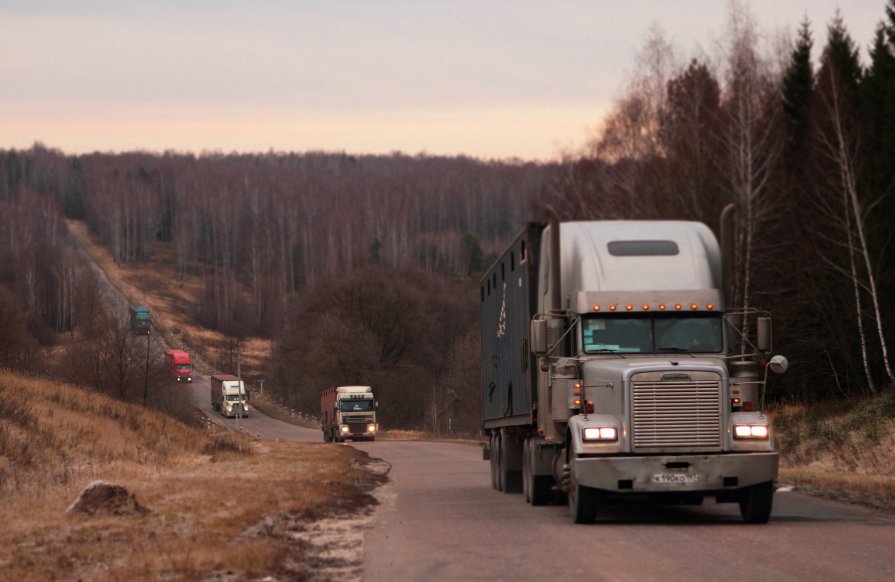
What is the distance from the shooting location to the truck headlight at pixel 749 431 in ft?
57.8

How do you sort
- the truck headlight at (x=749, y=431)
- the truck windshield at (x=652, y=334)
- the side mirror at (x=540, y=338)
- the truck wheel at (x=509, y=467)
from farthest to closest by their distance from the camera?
the truck wheel at (x=509, y=467)
the truck windshield at (x=652, y=334)
the side mirror at (x=540, y=338)
the truck headlight at (x=749, y=431)

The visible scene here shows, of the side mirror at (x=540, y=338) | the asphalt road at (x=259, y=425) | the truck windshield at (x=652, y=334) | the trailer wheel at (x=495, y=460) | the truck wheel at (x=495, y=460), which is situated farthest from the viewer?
the asphalt road at (x=259, y=425)

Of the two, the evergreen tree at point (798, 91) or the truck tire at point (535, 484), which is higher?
the evergreen tree at point (798, 91)

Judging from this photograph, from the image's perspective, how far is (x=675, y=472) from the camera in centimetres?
1741

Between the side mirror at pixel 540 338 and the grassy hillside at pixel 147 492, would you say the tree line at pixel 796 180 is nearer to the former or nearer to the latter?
the grassy hillside at pixel 147 492

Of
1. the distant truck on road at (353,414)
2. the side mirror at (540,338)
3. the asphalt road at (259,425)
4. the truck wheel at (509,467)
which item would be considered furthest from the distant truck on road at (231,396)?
the side mirror at (540,338)

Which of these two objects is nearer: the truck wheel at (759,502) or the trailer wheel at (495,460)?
the truck wheel at (759,502)

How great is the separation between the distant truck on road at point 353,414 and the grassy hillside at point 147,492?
28579mm

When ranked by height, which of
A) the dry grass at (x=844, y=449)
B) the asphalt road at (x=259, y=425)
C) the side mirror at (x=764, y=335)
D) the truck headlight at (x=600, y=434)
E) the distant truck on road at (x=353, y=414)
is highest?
the side mirror at (x=764, y=335)

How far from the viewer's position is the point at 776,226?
47.5 m

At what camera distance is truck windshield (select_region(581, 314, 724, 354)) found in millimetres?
Answer: 18766

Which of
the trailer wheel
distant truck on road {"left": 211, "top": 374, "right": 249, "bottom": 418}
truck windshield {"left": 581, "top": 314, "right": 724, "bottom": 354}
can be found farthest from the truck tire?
distant truck on road {"left": 211, "top": 374, "right": 249, "bottom": 418}

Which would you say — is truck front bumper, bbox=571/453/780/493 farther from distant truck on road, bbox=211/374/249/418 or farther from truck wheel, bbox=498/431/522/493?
distant truck on road, bbox=211/374/249/418

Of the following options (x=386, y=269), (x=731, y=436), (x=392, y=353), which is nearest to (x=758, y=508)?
(x=731, y=436)
